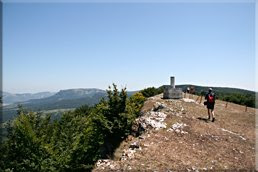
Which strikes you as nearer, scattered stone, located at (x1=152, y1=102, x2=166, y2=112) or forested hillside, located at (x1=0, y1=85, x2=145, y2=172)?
forested hillside, located at (x1=0, y1=85, x2=145, y2=172)

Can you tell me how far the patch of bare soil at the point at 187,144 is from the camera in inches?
623

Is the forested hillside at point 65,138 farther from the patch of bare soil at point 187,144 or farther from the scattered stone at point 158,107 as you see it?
the scattered stone at point 158,107

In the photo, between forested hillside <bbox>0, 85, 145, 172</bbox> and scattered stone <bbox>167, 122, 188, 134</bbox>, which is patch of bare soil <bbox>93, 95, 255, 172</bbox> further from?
forested hillside <bbox>0, 85, 145, 172</bbox>

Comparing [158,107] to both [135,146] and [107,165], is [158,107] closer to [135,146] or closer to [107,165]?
[135,146]

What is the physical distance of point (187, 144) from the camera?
18438mm

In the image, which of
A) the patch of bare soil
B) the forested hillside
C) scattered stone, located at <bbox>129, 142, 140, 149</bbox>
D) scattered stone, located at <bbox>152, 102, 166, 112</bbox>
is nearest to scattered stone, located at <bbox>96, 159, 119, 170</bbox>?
the patch of bare soil

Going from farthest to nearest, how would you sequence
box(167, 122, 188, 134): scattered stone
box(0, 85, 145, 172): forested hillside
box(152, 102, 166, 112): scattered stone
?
box(152, 102, 166, 112): scattered stone → box(167, 122, 188, 134): scattered stone → box(0, 85, 145, 172): forested hillside

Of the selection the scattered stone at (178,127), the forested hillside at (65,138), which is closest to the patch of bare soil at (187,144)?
the scattered stone at (178,127)

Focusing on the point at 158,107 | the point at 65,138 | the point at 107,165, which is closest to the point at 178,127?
the point at 158,107

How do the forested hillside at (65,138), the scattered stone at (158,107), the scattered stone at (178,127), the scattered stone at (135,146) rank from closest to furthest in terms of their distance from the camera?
the forested hillside at (65,138) < the scattered stone at (135,146) < the scattered stone at (178,127) < the scattered stone at (158,107)

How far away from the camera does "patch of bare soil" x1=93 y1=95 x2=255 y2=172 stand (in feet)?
52.0

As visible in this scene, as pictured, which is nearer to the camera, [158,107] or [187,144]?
[187,144]

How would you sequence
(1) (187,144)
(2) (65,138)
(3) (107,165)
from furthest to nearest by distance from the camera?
1. (1) (187,144)
2. (2) (65,138)
3. (3) (107,165)

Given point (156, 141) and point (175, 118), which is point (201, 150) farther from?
point (175, 118)
